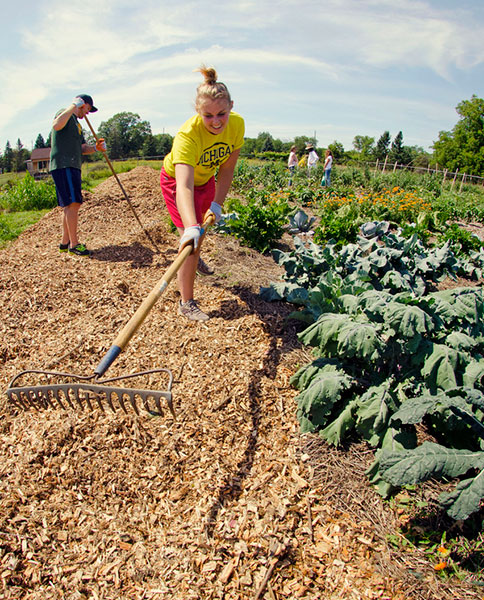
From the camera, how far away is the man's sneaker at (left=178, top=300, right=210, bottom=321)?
3.60 metres

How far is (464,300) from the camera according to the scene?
2527mm

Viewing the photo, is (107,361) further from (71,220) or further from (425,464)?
(71,220)

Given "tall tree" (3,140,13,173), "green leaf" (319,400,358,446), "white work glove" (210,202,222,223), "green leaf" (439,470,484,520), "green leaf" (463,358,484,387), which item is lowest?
"green leaf" (319,400,358,446)

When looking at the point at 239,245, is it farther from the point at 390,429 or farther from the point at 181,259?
the point at 390,429

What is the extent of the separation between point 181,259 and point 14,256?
4.26 metres

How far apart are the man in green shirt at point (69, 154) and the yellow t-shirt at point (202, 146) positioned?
7.32ft

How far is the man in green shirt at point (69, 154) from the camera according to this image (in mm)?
4902

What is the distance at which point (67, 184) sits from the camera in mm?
5105

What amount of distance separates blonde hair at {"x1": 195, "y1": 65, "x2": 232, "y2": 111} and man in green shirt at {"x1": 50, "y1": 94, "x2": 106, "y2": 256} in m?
2.88

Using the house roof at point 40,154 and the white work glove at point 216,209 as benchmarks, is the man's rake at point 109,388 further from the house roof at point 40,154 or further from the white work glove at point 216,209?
the house roof at point 40,154

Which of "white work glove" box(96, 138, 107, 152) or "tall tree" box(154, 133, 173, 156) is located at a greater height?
"tall tree" box(154, 133, 173, 156)

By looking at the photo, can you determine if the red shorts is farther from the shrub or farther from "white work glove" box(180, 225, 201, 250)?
the shrub

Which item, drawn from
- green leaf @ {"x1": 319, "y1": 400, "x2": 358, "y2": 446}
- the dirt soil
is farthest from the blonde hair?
green leaf @ {"x1": 319, "y1": 400, "x2": 358, "y2": 446}

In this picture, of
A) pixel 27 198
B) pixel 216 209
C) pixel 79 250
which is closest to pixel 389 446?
pixel 216 209
